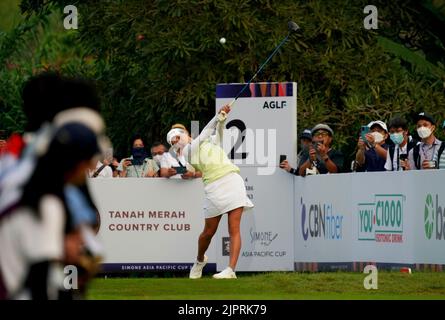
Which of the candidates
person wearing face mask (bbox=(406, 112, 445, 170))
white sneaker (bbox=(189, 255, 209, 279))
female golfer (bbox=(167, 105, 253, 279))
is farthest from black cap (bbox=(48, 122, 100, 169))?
white sneaker (bbox=(189, 255, 209, 279))

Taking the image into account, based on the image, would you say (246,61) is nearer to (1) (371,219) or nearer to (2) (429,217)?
(1) (371,219)

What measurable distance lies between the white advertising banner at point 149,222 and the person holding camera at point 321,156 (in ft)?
5.53

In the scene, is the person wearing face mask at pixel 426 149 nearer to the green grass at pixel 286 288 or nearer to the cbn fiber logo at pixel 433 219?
the cbn fiber logo at pixel 433 219

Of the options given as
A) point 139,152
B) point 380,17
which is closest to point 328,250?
point 139,152

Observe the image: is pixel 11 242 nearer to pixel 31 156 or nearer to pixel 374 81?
pixel 31 156

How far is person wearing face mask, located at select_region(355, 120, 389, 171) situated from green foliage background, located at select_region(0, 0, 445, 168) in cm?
670

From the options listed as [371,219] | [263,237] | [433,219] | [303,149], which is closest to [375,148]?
[371,219]

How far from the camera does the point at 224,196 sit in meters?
18.8

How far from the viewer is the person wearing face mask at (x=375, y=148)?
1928 centimetres

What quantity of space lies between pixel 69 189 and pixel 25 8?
25197mm

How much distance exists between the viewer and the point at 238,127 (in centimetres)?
2080

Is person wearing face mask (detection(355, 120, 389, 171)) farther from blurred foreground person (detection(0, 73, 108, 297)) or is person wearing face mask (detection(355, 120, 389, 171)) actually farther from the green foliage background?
blurred foreground person (detection(0, 73, 108, 297))

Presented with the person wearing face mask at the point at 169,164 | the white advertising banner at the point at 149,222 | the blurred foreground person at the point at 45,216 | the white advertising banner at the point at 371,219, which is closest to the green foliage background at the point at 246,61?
the person wearing face mask at the point at 169,164

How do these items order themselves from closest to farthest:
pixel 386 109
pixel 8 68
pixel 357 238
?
pixel 357 238 < pixel 386 109 < pixel 8 68
